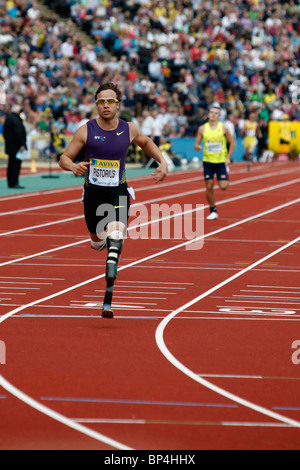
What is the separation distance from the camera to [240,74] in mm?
43125

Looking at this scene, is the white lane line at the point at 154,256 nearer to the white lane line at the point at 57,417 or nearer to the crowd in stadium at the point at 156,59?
the white lane line at the point at 57,417

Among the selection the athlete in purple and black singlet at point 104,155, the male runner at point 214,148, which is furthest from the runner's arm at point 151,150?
the male runner at point 214,148

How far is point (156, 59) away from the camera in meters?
40.8

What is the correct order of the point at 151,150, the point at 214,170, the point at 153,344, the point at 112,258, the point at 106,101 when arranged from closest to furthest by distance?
the point at 153,344
the point at 112,258
the point at 106,101
the point at 151,150
the point at 214,170

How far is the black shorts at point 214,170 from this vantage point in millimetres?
19391

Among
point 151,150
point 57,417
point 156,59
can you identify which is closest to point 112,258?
point 151,150

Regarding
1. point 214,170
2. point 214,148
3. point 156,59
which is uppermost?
point 156,59

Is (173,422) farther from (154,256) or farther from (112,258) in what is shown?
(154,256)

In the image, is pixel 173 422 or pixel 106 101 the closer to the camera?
pixel 173 422

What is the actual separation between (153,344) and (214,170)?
37.1ft

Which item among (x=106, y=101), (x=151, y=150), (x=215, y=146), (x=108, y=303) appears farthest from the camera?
→ (x=215, y=146)

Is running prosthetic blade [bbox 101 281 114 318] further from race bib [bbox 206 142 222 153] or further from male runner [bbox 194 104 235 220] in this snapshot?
race bib [bbox 206 142 222 153]

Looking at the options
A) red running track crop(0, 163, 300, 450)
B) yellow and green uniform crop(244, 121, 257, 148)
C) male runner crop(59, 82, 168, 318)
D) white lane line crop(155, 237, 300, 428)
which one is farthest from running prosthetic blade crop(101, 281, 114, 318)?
yellow and green uniform crop(244, 121, 257, 148)

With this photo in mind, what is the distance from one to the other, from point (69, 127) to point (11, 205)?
46.2 feet
